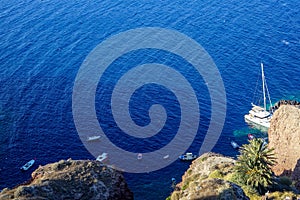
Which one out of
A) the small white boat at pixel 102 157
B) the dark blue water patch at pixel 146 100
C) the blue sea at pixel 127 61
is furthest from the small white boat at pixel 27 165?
→ the dark blue water patch at pixel 146 100

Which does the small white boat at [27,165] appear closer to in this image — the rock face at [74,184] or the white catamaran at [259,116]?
the rock face at [74,184]

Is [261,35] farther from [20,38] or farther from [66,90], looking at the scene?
[20,38]

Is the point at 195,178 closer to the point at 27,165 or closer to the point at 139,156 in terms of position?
the point at 139,156

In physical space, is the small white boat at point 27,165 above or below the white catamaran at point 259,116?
below

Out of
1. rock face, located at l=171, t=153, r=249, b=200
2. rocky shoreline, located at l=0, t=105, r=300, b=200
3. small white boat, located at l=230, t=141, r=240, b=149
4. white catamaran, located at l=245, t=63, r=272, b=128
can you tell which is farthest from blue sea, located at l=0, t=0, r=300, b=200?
rock face, located at l=171, t=153, r=249, b=200

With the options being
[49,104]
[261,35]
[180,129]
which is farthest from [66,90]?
[261,35]

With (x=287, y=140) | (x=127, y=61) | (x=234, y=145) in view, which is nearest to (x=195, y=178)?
(x=287, y=140)
